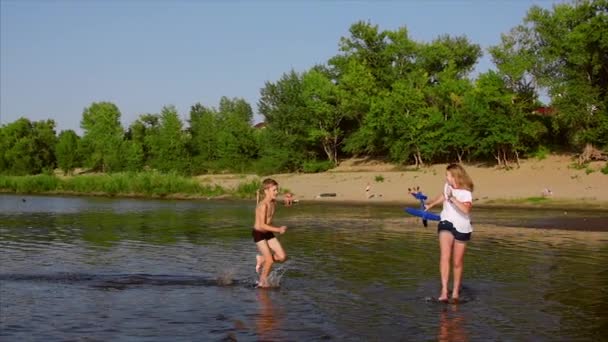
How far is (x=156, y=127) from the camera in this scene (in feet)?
278

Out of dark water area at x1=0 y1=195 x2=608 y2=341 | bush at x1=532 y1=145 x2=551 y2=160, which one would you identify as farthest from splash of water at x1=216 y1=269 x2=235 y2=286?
bush at x1=532 y1=145 x2=551 y2=160

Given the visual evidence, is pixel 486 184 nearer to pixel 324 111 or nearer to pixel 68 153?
pixel 324 111

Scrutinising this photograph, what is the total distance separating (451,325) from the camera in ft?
31.2

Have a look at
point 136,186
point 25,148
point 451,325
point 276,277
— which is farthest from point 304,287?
point 25,148

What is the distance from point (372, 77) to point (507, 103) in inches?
622

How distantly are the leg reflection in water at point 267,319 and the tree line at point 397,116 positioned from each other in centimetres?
3829

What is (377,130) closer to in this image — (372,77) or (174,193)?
(372,77)

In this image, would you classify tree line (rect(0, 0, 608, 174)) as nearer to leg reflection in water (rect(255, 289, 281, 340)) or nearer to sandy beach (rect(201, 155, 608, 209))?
sandy beach (rect(201, 155, 608, 209))

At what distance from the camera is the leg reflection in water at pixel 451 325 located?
29.0ft

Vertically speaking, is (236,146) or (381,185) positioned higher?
(236,146)

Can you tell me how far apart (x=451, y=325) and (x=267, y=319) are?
243 cm

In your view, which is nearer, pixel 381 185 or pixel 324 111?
pixel 381 185

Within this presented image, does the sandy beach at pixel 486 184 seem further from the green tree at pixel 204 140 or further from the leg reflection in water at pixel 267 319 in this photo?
the leg reflection in water at pixel 267 319

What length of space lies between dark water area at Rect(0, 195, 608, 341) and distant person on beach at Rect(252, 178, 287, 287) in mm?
444
